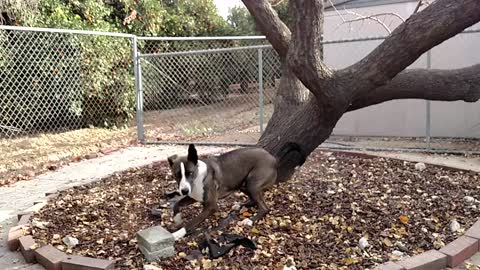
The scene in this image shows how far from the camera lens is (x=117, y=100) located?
9500mm

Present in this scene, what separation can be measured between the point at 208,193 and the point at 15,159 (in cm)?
471

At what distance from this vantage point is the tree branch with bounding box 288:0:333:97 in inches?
132

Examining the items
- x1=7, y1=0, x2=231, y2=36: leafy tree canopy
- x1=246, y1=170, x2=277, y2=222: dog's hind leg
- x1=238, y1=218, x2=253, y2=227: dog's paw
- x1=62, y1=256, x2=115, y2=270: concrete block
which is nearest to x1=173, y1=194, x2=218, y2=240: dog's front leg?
x1=238, y1=218, x2=253, y2=227: dog's paw

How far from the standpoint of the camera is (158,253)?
312 cm

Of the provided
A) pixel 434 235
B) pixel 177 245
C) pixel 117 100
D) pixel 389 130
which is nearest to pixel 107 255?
pixel 177 245

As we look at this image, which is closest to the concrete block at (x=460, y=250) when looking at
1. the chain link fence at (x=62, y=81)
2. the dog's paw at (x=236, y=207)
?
the dog's paw at (x=236, y=207)

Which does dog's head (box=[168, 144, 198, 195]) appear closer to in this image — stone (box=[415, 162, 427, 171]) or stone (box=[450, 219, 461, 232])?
stone (box=[450, 219, 461, 232])

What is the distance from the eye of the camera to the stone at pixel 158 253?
310cm

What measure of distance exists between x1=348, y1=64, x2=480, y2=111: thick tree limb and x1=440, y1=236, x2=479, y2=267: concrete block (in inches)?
65.7

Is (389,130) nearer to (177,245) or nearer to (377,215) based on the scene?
(377,215)

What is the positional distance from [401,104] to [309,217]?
4824mm

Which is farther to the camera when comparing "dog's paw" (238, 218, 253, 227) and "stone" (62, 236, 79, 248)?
"dog's paw" (238, 218, 253, 227)

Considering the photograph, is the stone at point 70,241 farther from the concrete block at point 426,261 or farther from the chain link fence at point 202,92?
the chain link fence at point 202,92

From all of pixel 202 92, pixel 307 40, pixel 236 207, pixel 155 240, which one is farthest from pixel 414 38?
pixel 202 92
